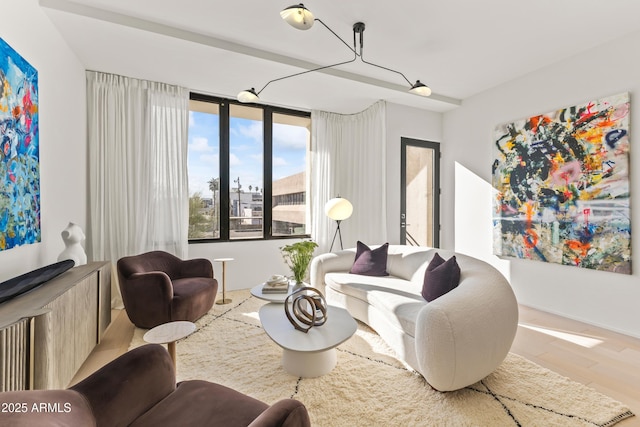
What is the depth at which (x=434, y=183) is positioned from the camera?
5133 millimetres

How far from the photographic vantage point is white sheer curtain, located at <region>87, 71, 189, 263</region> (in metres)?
3.63

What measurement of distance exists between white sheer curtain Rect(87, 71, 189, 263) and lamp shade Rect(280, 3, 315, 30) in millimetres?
2469

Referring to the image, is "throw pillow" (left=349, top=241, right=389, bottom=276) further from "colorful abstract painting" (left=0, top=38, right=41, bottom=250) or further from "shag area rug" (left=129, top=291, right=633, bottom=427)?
"colorful abstract painting" (left=0, top=38, right=41, bottom=250)

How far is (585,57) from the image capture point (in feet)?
10.8

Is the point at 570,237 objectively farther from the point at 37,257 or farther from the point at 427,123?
the point at 37,257

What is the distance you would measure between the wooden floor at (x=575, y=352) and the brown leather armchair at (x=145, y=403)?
1.43 metres

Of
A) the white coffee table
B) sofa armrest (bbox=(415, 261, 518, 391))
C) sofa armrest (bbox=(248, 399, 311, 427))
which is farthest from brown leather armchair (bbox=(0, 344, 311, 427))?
sofa armrest (bbox=(415, 261, 518, 391))

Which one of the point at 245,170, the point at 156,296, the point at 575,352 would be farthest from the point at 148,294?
the point at 575,352

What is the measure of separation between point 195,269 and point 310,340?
209 cm

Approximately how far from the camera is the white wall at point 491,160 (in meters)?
2.98

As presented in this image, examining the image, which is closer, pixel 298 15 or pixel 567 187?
pixel 298 15

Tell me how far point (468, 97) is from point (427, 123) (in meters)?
0.67

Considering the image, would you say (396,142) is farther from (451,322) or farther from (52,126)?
(52,126)

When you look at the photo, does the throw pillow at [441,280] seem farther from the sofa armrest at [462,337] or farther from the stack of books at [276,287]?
the stack of books at [276,287]
